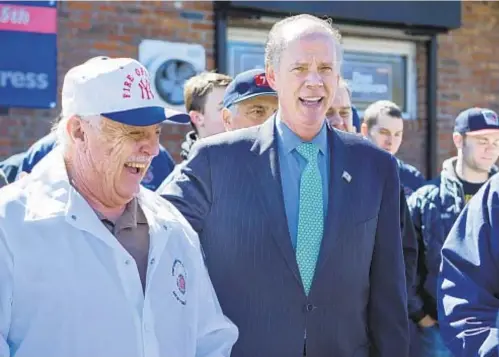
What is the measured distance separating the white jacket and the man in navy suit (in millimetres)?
285

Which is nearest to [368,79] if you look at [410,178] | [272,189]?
[410,178]

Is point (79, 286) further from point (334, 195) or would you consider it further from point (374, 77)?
point (374, 77)

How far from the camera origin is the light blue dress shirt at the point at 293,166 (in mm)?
2705

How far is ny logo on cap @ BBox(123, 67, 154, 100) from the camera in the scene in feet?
7.72

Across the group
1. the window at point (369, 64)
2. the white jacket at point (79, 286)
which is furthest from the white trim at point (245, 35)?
the white jacket at point (79, 286)

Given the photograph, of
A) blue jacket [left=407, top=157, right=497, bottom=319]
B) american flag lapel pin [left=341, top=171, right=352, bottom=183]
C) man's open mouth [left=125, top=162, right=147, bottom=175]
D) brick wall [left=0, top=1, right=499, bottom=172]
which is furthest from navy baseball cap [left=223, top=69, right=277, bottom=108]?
brick wall [left=0, top=1, right=499, bottom=172]

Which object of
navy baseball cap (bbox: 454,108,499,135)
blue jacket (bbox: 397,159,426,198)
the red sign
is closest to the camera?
navy baseball cap (bbox: 454,108,499,135)

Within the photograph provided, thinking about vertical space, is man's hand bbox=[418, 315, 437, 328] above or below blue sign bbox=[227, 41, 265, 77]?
below

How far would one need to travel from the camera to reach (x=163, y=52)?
6461mm

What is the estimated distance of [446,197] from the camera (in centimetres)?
483

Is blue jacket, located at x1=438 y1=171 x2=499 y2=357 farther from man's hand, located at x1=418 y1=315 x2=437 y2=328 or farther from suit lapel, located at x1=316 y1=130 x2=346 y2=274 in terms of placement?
man's hand, located at x1=418 y1=315 x2=437 y2=328

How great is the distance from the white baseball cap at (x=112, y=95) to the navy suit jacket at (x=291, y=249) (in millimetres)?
423

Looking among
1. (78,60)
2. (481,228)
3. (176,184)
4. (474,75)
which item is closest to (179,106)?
(78,60)

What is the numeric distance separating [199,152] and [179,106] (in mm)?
3730
